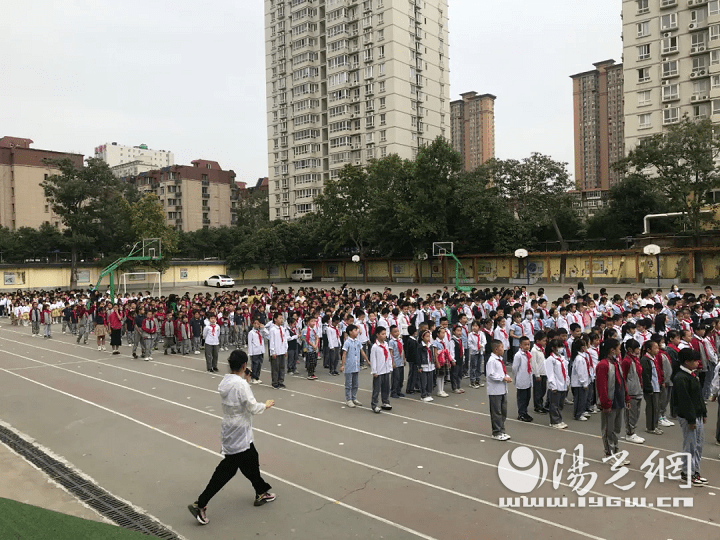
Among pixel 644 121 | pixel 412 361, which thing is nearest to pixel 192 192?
pixel 644 121

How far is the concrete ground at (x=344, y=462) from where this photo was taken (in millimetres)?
5332

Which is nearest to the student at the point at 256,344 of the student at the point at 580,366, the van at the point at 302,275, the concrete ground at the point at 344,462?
the concrete ground at the point at 344,462

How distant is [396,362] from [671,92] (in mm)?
49483

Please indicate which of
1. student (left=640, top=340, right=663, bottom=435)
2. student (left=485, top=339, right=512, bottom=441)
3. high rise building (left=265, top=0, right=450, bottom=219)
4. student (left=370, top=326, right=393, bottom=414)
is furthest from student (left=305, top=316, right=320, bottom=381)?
high rise building (left=265, top=0, right=450, bottom=219)

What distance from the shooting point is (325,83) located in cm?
7088

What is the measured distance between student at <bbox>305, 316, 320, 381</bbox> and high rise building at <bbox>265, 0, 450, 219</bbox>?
160 feet

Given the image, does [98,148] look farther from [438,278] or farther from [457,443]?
[457,443]

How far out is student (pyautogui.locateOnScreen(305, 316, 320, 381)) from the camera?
1238 centimetres

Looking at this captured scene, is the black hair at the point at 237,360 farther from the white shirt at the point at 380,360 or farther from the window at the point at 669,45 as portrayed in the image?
the window at the point at 669,45

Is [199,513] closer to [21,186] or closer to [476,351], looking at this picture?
[476,351]

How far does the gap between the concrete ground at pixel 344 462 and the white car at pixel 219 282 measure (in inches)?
1366

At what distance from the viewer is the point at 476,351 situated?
11.5 meters

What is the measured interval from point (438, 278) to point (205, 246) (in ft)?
88.3

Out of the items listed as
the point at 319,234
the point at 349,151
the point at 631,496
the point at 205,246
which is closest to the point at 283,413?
the point at 631,496
